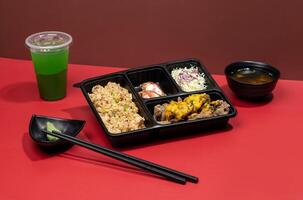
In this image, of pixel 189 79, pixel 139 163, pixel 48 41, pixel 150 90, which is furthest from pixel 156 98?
pixel 48 41

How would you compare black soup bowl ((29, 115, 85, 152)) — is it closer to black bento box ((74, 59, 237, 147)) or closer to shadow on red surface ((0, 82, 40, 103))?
black bento box ((74, 59, 237, 147))

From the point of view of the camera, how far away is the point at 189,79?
4.82 feet

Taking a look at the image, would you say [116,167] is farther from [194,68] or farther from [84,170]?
[194,68]

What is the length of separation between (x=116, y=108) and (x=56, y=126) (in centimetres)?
18

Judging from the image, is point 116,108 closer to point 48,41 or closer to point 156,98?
point 156,98

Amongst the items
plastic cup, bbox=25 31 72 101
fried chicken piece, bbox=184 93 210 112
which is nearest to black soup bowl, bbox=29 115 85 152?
plastic cup, bbox=25 31 72 101

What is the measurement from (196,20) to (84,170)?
67 centimetres

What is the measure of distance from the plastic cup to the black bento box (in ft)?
0.24

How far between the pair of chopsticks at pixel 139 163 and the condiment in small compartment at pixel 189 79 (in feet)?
1.20

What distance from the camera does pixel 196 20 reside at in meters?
1.55

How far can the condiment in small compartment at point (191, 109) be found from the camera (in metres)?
1.29

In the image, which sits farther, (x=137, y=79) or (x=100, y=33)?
(x=100, y=33)

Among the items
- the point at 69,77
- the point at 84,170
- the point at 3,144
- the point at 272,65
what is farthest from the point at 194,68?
the point at 3,144

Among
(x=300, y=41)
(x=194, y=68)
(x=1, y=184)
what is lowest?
(x=1, y=184)
